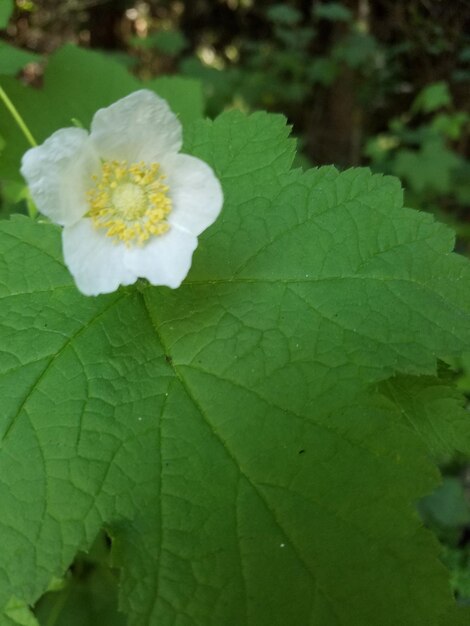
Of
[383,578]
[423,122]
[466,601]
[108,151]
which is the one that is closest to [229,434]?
[383,578]

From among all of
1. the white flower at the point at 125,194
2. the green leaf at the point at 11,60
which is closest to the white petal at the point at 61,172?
the white flower at the point at 125,194

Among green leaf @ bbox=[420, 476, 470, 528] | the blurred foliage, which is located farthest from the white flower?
green leaf @ bbox=[420, 476, 470, 528]

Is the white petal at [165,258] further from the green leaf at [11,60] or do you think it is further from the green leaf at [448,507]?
the green leaf at [448,507]

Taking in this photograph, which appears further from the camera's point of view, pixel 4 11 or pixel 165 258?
pixel 4 11

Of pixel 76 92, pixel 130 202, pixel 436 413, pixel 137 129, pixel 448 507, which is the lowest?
pixel 448 507

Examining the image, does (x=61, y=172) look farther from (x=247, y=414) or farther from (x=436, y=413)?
(x=436, y=413)

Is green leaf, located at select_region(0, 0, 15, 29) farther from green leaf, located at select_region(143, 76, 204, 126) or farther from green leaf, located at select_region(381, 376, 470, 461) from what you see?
green leaf, located at select_region(381, 376, 470, 461)

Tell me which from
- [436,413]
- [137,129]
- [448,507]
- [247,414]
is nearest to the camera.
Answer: [247,414]

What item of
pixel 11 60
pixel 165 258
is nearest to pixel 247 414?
pixel 165 258
